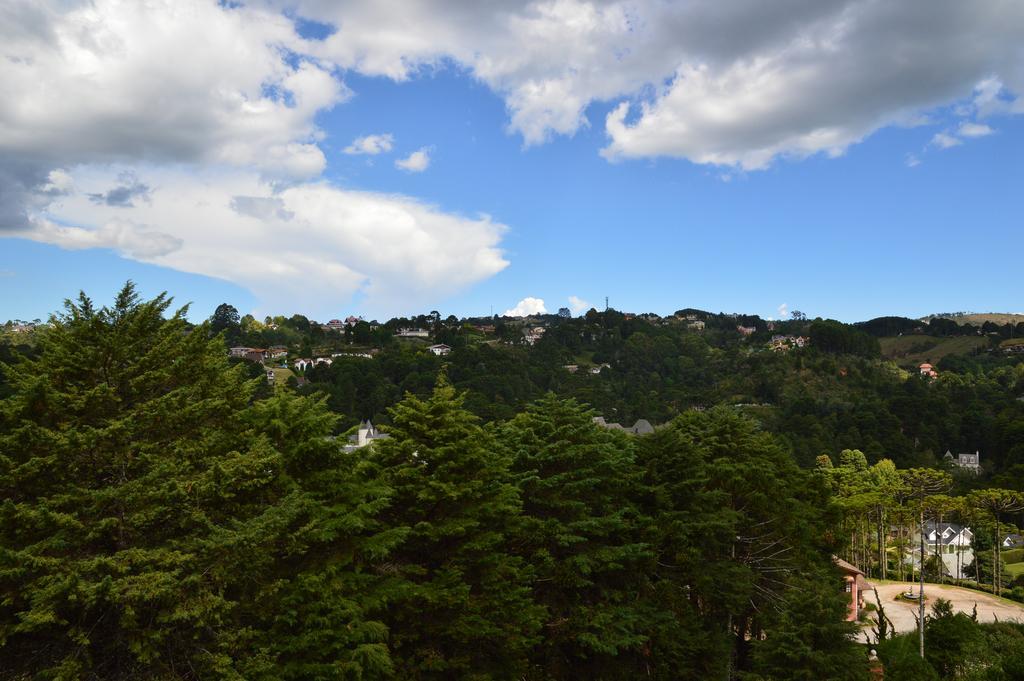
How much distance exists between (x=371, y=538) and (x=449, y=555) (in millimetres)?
2781

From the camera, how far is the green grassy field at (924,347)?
16562cm

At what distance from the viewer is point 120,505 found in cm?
1184

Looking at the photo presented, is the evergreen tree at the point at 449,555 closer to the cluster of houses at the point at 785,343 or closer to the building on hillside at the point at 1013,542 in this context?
the building on hillside at the point at 1013,542

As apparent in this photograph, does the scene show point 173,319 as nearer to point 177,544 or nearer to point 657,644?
point 177,544

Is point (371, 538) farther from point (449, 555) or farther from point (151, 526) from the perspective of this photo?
point (151, 526)

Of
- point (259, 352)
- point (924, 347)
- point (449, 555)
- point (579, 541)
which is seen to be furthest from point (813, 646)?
point (924, 347)

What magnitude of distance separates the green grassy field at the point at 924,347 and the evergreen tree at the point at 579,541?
175 metres

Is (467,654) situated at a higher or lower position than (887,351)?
lower

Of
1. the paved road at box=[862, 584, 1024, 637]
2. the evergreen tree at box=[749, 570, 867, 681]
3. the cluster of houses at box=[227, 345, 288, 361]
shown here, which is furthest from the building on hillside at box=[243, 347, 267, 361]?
the evergreen tree at box=[749, 570, 867, 681]

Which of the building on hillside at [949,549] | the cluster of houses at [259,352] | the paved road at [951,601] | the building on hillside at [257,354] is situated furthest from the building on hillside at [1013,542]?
the building on hillside at [257,354]

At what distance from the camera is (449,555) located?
1661 cm

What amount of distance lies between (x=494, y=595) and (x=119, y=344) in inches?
417

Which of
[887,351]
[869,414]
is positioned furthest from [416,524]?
[887,351]

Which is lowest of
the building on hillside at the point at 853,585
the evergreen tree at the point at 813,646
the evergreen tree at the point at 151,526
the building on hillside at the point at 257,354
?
the building on hillside at the point at 853,585
